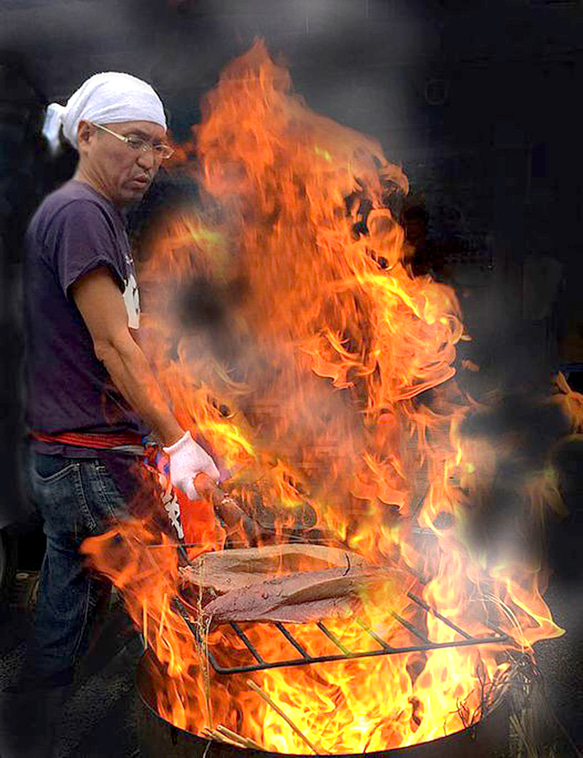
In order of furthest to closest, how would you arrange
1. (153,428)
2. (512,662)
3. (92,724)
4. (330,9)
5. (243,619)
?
(330,9)
(92,724)
(153,428)
(512,662)
(243,619)

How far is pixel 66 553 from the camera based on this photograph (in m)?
3.07

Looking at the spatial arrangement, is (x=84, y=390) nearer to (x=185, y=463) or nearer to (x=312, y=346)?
(x=185, y=463)

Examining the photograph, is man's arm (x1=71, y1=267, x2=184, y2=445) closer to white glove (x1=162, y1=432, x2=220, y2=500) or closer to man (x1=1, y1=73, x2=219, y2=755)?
man (x1=1, y1=73, x2=219, y2=755)

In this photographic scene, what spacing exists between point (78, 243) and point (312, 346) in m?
3.08

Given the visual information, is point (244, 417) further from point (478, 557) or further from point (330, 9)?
point (330, 9)

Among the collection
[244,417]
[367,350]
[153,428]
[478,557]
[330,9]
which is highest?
[330,9]

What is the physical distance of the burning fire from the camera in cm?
396

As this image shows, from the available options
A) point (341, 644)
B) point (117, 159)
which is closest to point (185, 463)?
point (341, 644)

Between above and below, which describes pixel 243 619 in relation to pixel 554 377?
above

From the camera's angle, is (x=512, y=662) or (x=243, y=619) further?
(x=512, y=662)

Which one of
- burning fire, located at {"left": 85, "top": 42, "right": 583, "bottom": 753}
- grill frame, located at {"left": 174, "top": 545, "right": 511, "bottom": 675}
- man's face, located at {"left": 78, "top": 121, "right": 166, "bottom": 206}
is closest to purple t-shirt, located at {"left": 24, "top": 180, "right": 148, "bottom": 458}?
man's face, located at {"left": 78, "top": 121, "right": 166, "bottom": 206}

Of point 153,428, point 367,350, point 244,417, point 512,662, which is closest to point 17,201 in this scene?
point 244,417

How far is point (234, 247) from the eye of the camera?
6.34 m

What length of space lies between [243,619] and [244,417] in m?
3.70
